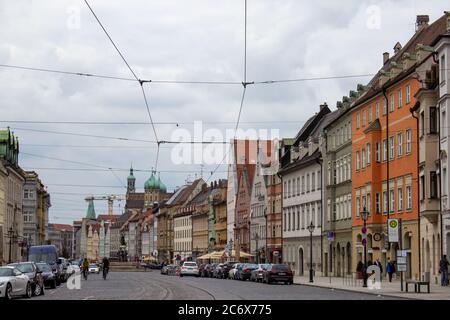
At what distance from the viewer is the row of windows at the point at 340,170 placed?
252 feet

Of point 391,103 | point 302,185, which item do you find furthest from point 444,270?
point 302,185

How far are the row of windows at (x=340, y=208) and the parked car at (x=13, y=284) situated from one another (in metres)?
40.9

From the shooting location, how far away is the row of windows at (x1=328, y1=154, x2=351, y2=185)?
7694cm

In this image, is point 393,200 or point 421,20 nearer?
point 393,200

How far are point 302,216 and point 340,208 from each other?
13.5m

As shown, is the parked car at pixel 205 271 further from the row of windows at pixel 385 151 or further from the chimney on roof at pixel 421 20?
the chimney on roof at pixel 421 20

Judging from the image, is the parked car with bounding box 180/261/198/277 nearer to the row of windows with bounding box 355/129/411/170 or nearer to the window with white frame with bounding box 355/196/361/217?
the window with white frame with bounding box 355/196/361/217

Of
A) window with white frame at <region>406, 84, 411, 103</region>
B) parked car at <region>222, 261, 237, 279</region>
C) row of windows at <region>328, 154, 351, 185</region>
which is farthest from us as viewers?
parked car at <region>222, 261, 237, 279</region>

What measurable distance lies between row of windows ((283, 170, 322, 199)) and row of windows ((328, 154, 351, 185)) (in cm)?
329

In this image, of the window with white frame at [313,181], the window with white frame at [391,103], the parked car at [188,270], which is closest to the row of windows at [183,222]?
the parked car at [188,270]

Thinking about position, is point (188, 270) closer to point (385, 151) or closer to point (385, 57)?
point (385, 57)

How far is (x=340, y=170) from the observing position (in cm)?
8019

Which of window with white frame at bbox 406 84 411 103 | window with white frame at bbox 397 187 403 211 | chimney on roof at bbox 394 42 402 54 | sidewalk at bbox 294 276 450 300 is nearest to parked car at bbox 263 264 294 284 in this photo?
sidewalk at bbox 294 276 450 300
